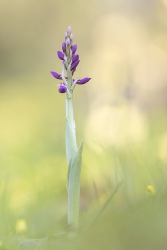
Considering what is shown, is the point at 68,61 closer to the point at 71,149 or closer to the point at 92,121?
the point at 71,149

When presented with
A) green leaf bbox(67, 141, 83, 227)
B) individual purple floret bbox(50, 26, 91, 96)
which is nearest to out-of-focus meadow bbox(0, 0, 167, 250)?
green leaf bbox(67, 141, 83, 227)

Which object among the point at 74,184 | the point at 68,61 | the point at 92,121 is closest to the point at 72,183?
the point at 74,184

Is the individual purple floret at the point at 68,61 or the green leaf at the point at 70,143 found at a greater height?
the individual purple floret at the point at 68,61

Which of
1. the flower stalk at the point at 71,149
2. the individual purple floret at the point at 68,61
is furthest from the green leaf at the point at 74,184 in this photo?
the individual purple floret at the point at 68,61

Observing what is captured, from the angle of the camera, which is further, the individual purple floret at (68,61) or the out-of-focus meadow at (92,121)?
the individual purple floret at (68,61)

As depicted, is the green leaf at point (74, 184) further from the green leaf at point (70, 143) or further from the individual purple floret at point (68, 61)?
the individual purple floret at point (68, 61)

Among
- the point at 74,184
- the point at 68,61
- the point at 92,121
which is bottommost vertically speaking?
the point at 92,121

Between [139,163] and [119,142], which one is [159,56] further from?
[139,163]

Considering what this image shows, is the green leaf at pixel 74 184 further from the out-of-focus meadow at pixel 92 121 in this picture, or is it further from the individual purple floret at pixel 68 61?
the individual purple floret at pixel 68 61
